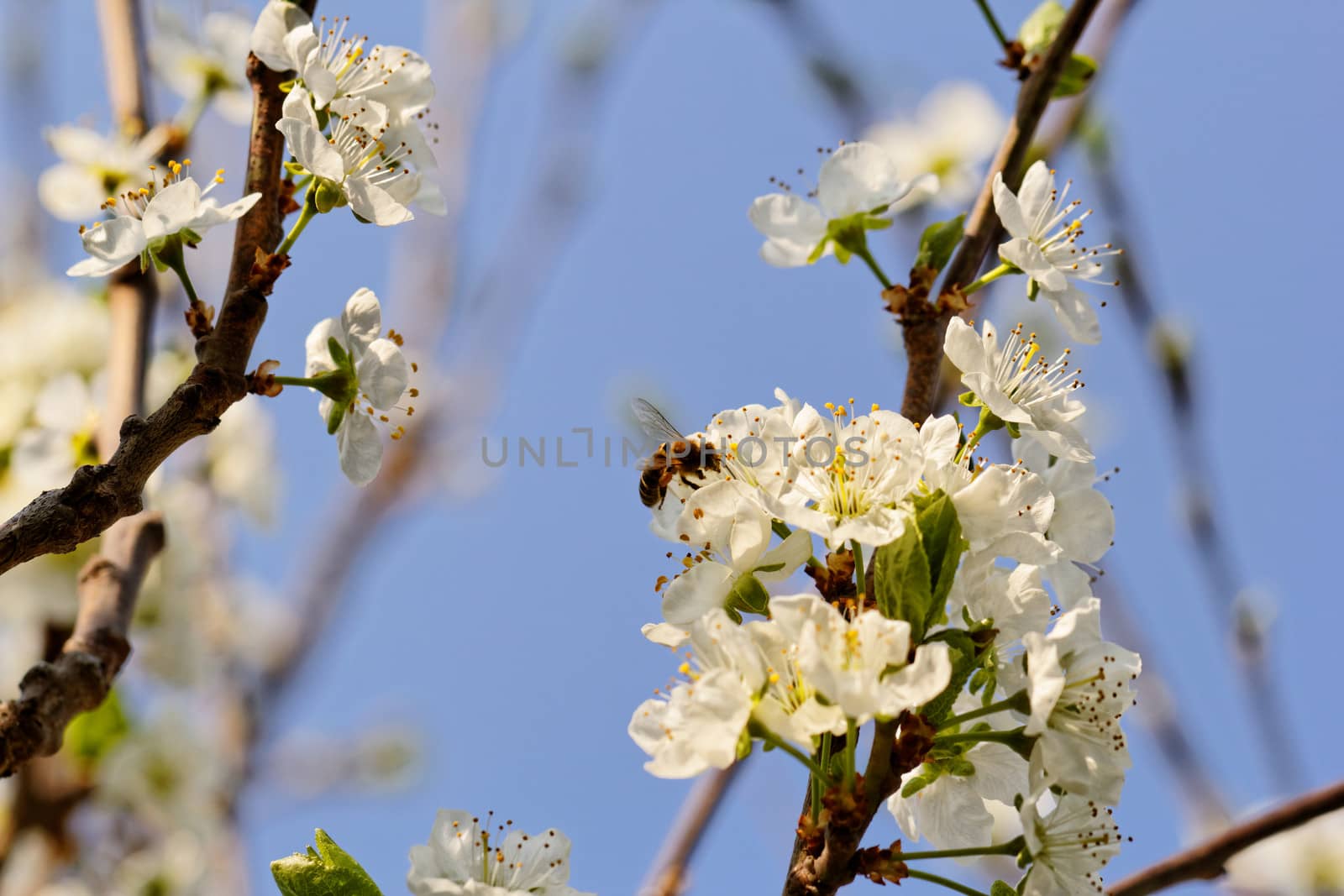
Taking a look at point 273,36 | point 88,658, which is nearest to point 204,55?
point 273,36

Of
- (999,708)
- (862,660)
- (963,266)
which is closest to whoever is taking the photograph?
(862,660)

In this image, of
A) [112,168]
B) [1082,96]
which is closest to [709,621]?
[112,168]

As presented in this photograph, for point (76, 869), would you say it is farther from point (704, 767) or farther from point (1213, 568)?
point (1213, 568)

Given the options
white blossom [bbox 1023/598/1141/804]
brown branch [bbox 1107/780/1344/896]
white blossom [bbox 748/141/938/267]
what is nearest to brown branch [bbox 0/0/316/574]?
white blossom [bbox 748/141/938/267]

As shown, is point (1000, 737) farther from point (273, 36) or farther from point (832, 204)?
point (273, 36)

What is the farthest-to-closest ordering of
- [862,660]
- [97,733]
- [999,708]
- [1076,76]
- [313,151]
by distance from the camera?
[97,733]
[1076,76]
[313,151]
[999,708]
[862,660]

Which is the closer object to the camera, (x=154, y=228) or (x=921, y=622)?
(x=921, y=622)
